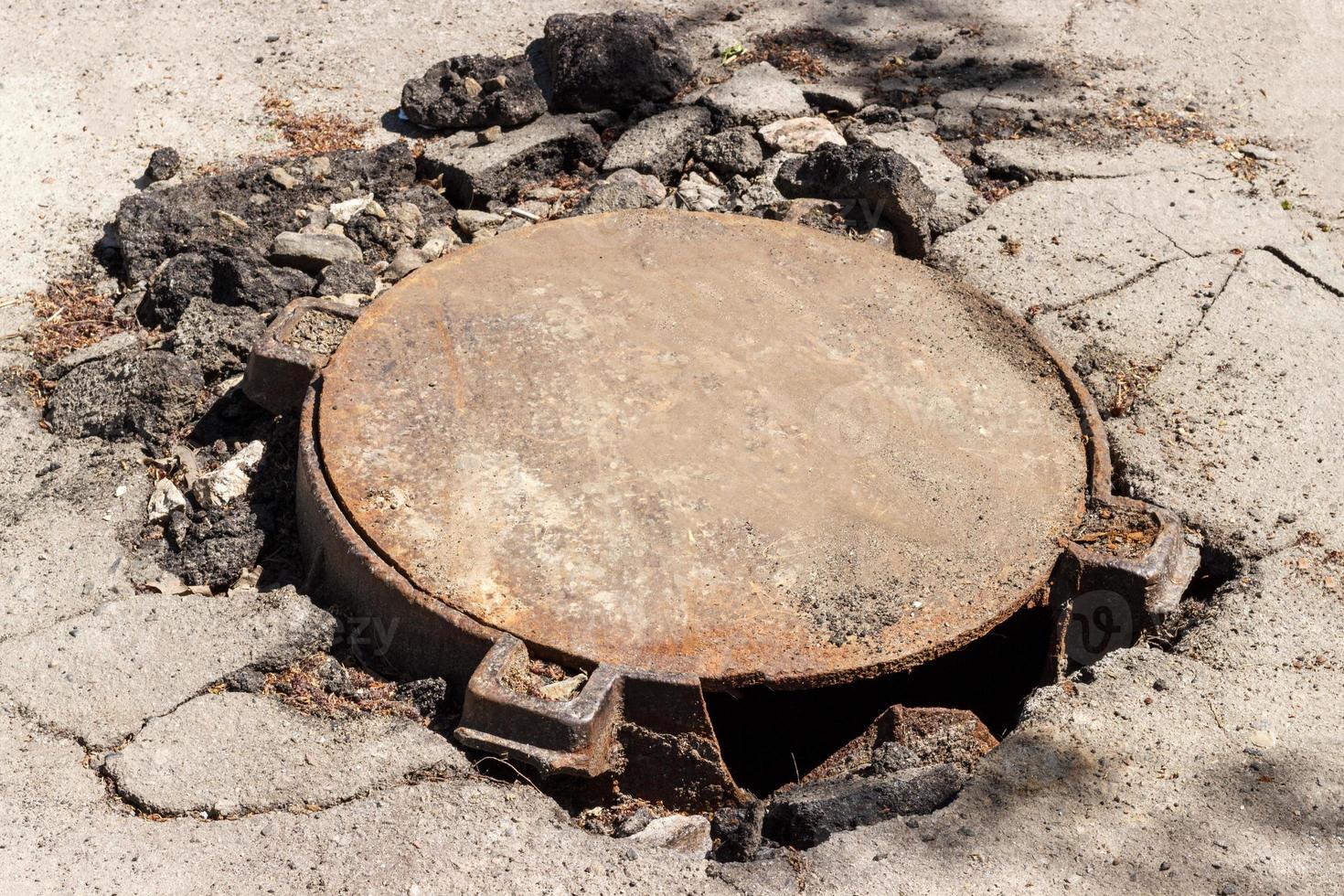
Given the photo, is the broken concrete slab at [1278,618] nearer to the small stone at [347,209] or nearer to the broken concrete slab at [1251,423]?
the broken concrete slab at [1251,423]

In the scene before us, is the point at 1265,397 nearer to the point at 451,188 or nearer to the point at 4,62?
the point at 451,188

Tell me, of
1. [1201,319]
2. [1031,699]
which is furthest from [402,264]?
[1201,319]

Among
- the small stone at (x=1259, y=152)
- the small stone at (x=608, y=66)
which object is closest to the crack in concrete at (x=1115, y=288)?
the small stone at (x=1259, y=152)

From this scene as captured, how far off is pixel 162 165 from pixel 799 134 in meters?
2.25

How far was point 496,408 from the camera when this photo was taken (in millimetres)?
3070

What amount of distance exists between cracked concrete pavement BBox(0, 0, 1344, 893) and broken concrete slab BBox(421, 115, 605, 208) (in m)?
0.76

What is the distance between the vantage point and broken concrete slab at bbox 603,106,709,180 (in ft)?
14.6

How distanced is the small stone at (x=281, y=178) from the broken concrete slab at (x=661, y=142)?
1.07m

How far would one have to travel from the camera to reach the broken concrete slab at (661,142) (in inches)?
176

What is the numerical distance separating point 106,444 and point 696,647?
1818 millimetres

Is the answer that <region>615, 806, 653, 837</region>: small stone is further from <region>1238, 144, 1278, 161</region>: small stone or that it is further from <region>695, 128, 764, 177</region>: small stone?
<region>1238, 144, 1278, 161</region>: small stone

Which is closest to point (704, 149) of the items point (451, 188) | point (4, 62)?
point (451, 188)

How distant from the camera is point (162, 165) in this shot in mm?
4379

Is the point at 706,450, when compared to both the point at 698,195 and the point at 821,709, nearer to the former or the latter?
the point at 821,709
